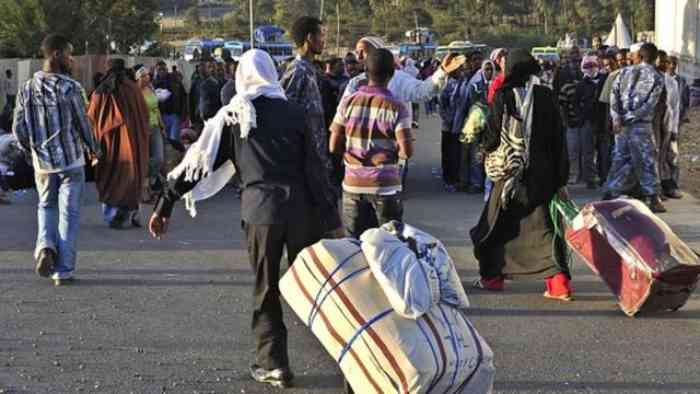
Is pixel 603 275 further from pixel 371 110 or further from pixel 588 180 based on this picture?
pixel 588 180

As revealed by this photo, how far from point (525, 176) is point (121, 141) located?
4814mm

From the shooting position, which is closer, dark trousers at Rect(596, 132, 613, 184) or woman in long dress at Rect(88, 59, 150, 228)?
woman in long dress at Rect(88, 59, 150, 228)

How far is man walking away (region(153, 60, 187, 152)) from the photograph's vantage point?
610 inches

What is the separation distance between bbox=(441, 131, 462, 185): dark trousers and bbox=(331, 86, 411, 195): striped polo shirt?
678 cm

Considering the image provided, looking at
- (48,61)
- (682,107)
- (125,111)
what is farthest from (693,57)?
(48,61)

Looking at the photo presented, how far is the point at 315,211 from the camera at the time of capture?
5.67 meters

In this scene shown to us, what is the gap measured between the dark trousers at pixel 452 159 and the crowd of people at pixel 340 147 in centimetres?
3

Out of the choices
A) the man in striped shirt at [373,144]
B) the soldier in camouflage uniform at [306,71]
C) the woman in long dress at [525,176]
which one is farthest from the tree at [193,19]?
the man in striped shirt at [373,144]

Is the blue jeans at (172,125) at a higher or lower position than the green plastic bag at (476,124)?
lower

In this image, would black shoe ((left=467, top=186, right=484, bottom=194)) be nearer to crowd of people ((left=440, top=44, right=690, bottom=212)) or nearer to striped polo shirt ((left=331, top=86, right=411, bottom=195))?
crowd of people ((left=440, top=44, right=690, bottom=212))

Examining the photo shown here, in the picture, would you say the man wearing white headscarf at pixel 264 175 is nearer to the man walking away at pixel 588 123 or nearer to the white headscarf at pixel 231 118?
the white headscarf at pixel 231 118

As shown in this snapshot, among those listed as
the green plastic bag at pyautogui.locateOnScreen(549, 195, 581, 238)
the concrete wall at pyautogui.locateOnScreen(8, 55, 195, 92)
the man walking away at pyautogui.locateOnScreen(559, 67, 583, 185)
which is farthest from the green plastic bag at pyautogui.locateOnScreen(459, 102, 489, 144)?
the concrete wall at pyautogui.locateOnScreen(8, 55, 195, 92)

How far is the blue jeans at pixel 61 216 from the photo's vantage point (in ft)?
27.2

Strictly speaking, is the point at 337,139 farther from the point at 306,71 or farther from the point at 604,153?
the point at 604,153
